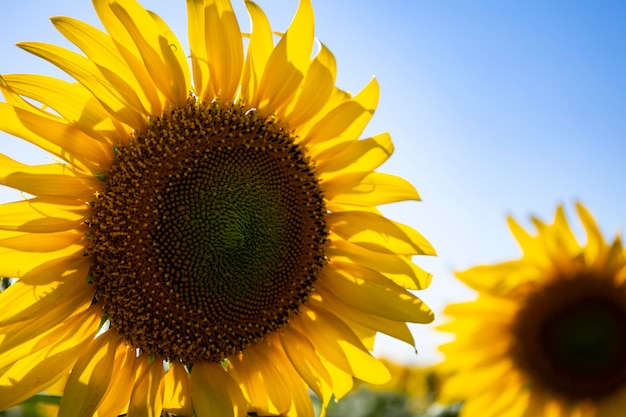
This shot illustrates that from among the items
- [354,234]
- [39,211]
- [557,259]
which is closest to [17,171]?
[39,211]

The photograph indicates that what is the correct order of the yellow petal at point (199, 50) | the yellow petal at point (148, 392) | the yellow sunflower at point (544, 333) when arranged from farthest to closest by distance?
the yellow sunflower at point (544, 333) → the yellow petal at point (148, 392) → the yellow petal at point (199, 50)

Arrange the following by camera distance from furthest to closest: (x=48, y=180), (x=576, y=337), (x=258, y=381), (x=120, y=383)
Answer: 1. (x=576, y=337)
2. (x=258, y=381)
3. (x=120, y=383)
4. (x=48, y=180)

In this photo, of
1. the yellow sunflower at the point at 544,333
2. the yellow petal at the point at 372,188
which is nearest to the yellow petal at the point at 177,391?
the yellow petal at the point at 372,188

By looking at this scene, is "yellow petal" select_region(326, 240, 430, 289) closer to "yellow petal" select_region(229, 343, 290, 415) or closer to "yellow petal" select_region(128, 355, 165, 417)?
"yellow petal" select_region(229, 343, 290, 415)

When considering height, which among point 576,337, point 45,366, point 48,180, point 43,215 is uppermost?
point 48,180

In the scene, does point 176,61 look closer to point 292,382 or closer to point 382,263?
point 382,263

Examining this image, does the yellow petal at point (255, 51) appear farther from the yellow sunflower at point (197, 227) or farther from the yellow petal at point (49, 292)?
the yellow petal at point (49, 292)

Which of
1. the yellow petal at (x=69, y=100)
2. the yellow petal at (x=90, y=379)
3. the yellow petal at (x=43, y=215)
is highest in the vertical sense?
the yellow petal at (x=69, y=100)

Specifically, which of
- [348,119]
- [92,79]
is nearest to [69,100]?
[92,79]
